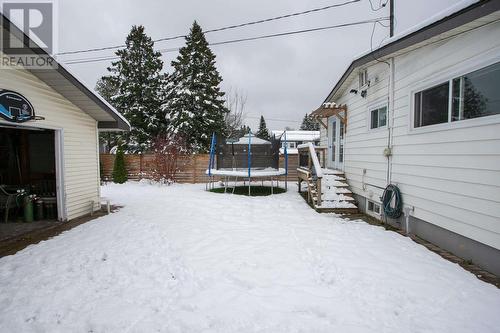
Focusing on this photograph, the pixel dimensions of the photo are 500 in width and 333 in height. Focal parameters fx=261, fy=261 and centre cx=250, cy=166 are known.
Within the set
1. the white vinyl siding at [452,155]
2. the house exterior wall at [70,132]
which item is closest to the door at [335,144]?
the white vinyl siding at [452,155]

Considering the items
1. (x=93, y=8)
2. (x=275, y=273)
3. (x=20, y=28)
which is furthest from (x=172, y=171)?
(x=275, y=273)

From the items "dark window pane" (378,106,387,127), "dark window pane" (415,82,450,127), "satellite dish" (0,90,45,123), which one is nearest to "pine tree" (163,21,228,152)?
"satellite dish" (0,90,45,123)

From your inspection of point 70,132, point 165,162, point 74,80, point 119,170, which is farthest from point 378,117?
point 119,170

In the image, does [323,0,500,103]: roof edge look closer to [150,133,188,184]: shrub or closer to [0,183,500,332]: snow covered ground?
[0,183,500,332]: snow covered ground

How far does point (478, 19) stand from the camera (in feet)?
10.7

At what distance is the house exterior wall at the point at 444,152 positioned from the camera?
329 cm

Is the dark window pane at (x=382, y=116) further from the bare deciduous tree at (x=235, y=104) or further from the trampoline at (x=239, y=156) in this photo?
the bare deciduous tree at (x=235, y=104)

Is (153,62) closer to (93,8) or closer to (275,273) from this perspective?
(93,8)

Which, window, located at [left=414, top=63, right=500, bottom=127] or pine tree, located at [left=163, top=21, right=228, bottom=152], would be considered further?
pine tree, located at [left=163, top=21, right=228, bottom=152]

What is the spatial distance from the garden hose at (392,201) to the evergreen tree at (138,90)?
14.6 m

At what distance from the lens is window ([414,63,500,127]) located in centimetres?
333

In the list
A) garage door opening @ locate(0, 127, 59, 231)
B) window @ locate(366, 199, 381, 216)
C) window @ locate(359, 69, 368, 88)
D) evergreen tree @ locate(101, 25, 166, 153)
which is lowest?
window @ locate(366, 199, 381, 216)

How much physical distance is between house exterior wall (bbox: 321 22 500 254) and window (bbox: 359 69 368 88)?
48cm

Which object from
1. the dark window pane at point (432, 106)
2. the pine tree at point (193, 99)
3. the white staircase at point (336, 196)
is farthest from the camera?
the pine tree at point (193, 99)
